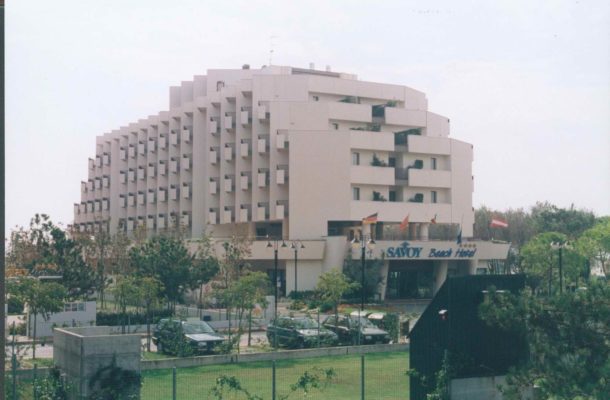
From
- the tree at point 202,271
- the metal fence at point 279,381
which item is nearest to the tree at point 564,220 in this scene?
the tree at point 202,271

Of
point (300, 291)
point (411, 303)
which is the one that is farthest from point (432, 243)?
point (300, 291)

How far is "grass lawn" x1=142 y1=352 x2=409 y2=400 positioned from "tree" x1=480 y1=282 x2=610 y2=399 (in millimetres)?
7320

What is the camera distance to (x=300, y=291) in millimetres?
67375

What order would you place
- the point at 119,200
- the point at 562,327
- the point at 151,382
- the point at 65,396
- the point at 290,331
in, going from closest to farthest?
the point at 562,327, the point at 65,396, the point at 151,382, the point at 290,331, the point at 119,200

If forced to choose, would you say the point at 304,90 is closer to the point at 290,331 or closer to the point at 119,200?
the point at 119,200

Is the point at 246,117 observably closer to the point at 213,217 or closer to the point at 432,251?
the point at 213,217

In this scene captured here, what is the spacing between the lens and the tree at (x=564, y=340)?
43.9 feet

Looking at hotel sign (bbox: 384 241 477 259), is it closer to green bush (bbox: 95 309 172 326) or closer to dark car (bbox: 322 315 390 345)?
green bush (bbox: 95 309 172 326)

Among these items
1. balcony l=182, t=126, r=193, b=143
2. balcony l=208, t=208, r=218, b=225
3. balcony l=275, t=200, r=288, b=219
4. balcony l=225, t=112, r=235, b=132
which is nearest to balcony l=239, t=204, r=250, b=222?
balcony l=208, t=208, r=218, b=225

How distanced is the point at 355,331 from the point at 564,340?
20.0m

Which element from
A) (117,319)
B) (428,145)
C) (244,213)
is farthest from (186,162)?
(117,319)

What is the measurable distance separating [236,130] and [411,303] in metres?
22.6

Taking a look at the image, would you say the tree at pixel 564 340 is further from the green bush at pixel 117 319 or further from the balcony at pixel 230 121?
the balcony at pixel 230 121

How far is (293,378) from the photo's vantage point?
25.6 meters
